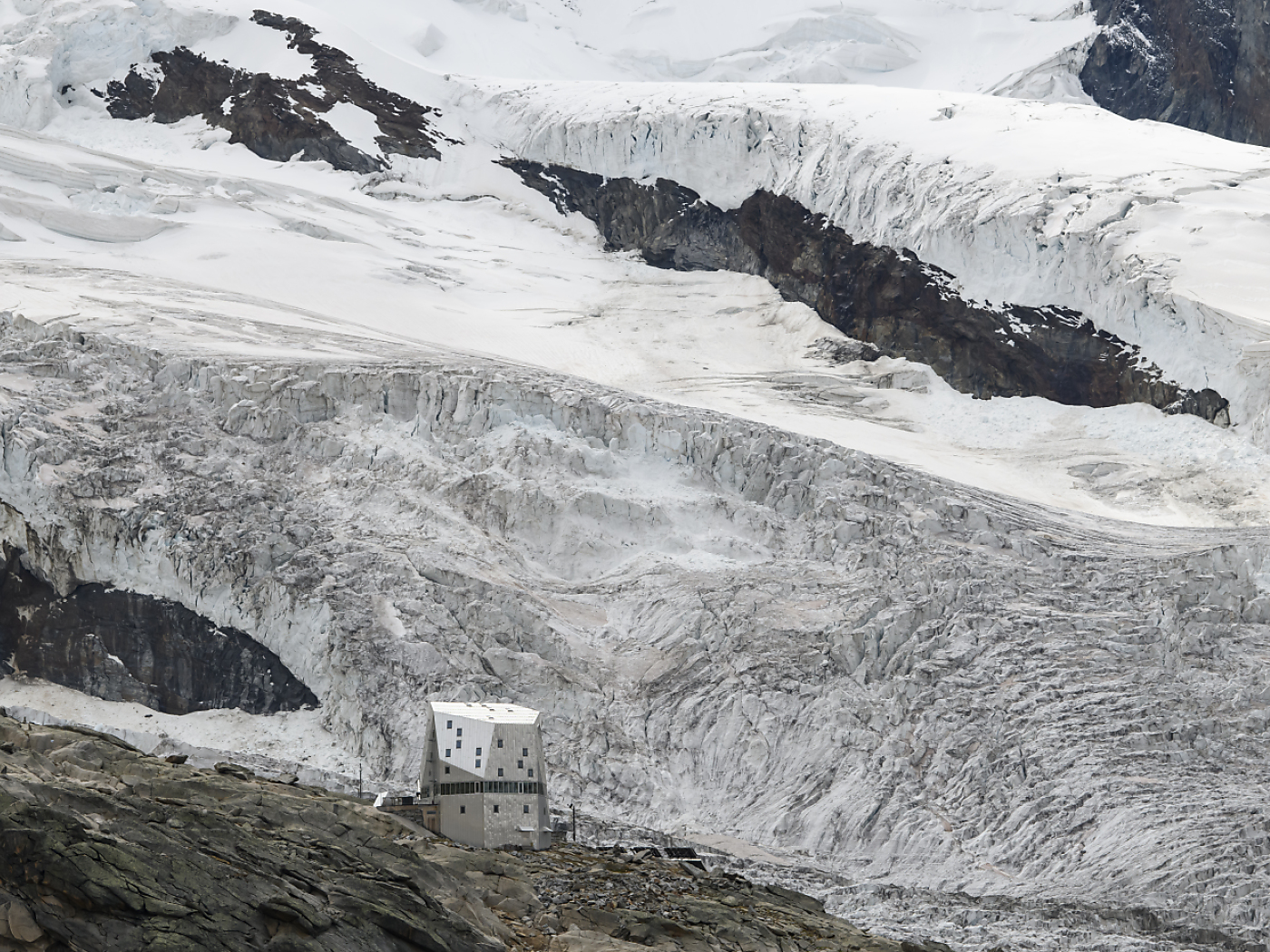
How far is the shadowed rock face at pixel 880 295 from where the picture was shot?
45.1 meters

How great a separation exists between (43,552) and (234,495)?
400cm

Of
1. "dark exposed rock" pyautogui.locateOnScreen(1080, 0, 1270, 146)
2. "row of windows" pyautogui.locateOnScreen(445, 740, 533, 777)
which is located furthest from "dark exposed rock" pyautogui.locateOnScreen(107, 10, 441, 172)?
"row of windows" pyautogui.locateOnScreen(445, 740, 533, 777)

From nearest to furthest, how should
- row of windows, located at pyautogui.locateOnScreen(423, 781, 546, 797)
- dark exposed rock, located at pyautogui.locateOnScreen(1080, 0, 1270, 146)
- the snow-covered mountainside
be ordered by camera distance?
row of windows, located at pyautogui.locateOnScreen(423, 781, 546, 797) → the snow-covered mountainside → dark exposed rock, located at pyautogui.locateOnScreen(1080, 0, 1270, 146)

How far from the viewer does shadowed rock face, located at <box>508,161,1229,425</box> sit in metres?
45.1

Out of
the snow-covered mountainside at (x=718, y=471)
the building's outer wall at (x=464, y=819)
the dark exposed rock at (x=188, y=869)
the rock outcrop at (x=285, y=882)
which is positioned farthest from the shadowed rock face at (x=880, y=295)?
the dark exposed rock at (x=188, y=869)

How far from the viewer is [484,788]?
2412 cm

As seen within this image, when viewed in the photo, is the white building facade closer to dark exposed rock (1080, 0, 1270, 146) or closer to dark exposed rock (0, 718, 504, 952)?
dark exposed rock (0, 718, 504, 952)

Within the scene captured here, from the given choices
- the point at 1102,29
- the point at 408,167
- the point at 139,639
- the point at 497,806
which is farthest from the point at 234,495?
the point at 1102,29

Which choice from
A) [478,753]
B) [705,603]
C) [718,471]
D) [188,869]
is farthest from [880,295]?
[188,869]

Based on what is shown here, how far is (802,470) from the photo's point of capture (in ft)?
120

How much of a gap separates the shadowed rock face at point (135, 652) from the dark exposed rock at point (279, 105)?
31.0 m

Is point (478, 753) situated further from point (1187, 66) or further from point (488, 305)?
point (1187, 66)

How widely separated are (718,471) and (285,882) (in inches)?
872

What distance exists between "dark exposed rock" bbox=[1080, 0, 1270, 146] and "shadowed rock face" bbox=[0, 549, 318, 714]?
174 feet
